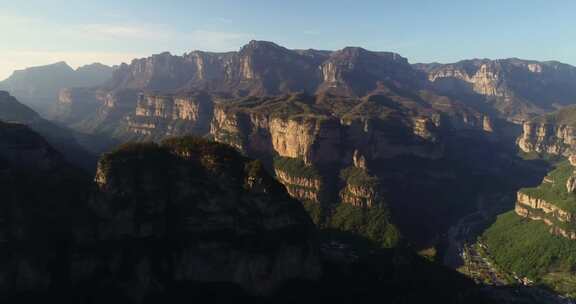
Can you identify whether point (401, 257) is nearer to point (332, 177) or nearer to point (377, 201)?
point (377, 201)

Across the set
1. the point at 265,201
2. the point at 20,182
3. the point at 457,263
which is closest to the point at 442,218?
the point at 457,263

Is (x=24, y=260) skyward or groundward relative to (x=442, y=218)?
skyward

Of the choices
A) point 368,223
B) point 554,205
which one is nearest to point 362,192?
point 368,223

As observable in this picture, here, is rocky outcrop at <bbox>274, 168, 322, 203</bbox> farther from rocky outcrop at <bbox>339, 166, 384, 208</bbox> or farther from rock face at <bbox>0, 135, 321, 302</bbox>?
rock face at <bbox>0, 135, 321, 302</bbox>

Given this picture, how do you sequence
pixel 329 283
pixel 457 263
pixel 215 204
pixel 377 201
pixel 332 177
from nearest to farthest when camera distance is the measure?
pixel 215 204 < pixel 329 283 < pixel 457 263 < pixel 377 201 < pixel 332 177

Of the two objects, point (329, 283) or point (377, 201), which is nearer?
point (329, 283)

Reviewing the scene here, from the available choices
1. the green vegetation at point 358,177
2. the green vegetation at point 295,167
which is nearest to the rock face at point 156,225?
the green vegetation at point 358,177
